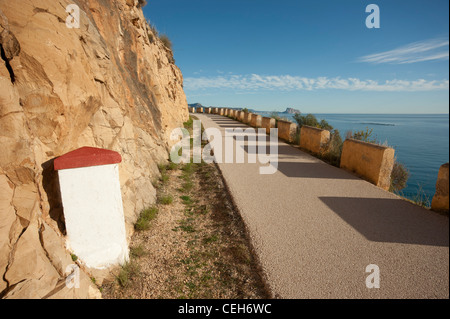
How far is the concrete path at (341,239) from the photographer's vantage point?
104 inches

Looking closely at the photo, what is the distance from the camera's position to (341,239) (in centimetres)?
352

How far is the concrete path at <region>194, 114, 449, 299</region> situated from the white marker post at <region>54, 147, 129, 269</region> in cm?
212

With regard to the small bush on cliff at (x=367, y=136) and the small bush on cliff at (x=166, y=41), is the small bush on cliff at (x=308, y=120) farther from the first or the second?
the small bush on cliff at (x=166, y=41)

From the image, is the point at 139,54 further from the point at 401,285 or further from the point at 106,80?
the point at 401,285

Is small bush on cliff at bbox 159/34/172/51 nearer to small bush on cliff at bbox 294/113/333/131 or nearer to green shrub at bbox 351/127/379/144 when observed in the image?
small bush on cliff at bbox 294/113/333/131

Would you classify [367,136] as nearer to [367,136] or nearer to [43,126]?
[367,136]

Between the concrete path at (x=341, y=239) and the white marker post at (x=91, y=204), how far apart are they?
6.96ft

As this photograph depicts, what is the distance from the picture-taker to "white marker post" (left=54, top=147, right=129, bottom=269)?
102 inches

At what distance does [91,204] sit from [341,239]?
3698 millimetres

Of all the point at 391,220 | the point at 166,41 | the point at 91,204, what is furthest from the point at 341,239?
the point at 166,41

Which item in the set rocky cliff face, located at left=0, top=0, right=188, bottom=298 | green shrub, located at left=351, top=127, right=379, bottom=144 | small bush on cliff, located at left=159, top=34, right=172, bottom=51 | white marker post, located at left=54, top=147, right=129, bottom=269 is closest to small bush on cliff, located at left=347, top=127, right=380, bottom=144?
green shrub, located at left=351, top=127, right=379, bottom=144

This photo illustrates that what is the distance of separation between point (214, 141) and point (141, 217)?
7.82 m

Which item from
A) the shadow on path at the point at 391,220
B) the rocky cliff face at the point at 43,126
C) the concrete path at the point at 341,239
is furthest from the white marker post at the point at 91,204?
the shadow on path at the point at 391,220
